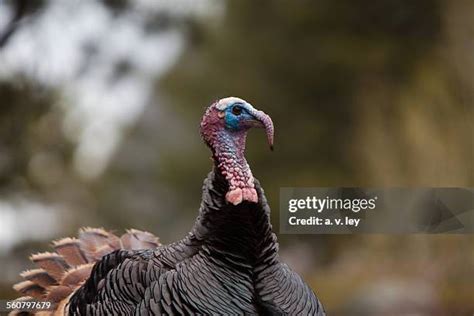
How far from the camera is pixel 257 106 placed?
121 inches

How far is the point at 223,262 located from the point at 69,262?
0.88 meters

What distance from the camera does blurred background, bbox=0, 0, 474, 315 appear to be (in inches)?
121

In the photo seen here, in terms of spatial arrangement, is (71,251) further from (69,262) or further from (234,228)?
(234,228)

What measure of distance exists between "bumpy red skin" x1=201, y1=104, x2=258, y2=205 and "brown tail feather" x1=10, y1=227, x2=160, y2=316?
0.80m

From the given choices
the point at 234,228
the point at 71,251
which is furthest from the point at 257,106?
the point at 234,228

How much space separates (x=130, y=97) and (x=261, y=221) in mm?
1270

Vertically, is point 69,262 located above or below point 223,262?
above

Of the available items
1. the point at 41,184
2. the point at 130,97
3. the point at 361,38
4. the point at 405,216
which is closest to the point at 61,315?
the point at 41,184

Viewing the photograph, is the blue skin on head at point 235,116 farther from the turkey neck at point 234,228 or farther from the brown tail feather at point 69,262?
Answer: the brown tail feather at point 69,262

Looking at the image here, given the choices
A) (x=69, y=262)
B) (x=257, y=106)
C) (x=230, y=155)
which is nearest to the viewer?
(x=230, y=155)

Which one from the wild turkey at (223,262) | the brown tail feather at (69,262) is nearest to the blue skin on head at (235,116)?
the wild turkey at (223,262)

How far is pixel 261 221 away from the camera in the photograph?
2.13 metres

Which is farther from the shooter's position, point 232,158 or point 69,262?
point 69,262

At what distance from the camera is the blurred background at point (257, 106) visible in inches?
121
